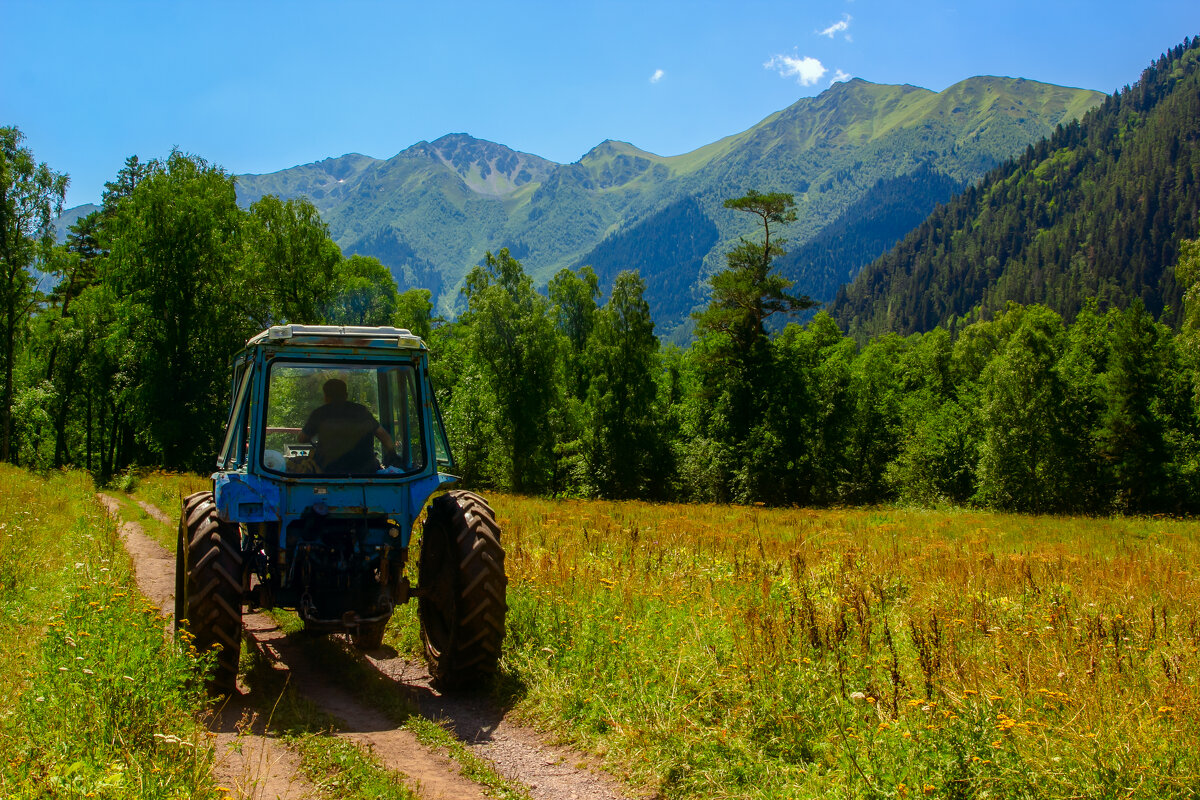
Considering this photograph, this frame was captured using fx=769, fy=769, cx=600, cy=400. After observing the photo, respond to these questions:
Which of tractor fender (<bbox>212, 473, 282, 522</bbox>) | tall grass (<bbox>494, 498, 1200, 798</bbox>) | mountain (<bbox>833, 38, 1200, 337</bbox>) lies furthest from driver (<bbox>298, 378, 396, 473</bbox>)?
mountain (<bbox>833, 38, 1200, 337</bbox>)

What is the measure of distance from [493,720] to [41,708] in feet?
9.52

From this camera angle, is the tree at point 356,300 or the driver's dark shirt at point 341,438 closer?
the driver's dark shirt at point 341,438

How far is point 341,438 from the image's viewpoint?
6.89 meters

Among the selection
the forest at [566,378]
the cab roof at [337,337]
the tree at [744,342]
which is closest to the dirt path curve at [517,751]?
the cab roof at [337,337]

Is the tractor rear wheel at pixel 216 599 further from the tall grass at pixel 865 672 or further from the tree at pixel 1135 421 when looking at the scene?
the tree at pixel 1135 421

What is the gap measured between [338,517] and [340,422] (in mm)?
941

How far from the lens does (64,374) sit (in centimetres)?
4109

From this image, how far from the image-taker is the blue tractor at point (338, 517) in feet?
20.4

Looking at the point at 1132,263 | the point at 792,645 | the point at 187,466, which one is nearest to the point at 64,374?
the point at 187,466

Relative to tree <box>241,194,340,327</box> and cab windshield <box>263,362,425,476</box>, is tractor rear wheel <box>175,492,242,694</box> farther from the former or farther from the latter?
tree <box>241,194,340,327</box>

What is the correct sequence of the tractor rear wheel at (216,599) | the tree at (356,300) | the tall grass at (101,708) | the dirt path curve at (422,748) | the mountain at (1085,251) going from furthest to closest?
the mountain at (1085,251)
the tree at (356,300)
the tractor rear wheel at (216,599)
the dirt path curve at (422,748)
the tall grass at (101,708)

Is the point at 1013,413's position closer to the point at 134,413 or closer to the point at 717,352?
the point at 717,352

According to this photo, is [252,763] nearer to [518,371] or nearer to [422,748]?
[422,748]

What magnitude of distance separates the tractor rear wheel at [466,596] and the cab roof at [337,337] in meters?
1.49
